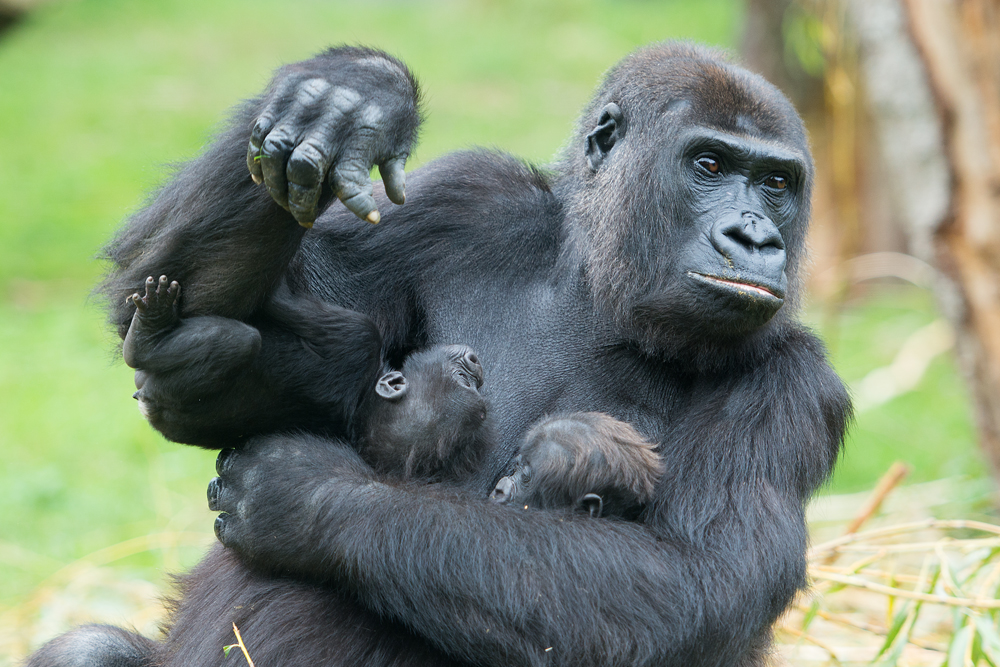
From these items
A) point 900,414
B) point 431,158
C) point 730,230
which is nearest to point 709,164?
point 730,230

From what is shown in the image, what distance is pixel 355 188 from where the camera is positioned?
8.18 ft

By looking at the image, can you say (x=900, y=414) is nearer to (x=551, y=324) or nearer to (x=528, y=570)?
(x=551, y=324)

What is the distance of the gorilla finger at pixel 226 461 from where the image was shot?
2959 millimetres

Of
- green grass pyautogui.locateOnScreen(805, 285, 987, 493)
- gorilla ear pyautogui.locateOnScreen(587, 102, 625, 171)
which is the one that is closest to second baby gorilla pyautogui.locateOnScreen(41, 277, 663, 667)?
gorilla ear pyautogui.locateOnScreen(587, 102, 625, 171)

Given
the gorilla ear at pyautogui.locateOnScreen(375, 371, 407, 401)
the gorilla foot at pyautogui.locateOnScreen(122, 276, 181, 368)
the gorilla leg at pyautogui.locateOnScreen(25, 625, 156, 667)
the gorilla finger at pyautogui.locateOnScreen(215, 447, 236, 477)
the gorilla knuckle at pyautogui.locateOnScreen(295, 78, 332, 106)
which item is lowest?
the gorilla leg at pyautogui.locateOnScreen(25, 625, 156, 667)

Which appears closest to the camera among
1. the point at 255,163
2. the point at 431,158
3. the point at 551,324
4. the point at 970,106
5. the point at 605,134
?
the point at 255,163

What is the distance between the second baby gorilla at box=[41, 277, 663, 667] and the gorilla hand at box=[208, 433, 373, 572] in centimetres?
2

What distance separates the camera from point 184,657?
3.10 metres

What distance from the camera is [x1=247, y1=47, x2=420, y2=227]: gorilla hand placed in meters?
2.47

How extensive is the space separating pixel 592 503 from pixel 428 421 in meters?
0.52

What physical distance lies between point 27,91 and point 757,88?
49.2ft

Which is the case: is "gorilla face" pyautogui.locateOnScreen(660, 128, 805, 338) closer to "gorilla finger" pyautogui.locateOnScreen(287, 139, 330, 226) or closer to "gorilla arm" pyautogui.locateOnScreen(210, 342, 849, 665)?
"gorilla arm" pyautogui.locateOnScreen(210, 342, 849, 665)

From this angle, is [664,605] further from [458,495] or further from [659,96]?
[659,96]

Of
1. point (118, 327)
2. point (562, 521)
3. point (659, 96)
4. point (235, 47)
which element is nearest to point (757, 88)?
point (659, 96)
